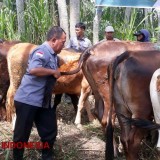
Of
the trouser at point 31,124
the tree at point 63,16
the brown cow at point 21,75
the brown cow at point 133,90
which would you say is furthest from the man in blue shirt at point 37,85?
the tree at point 63,16

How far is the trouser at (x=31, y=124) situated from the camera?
4.06 metres

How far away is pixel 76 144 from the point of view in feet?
17.2

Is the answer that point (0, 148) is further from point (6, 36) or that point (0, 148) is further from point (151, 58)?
point (6, 36)

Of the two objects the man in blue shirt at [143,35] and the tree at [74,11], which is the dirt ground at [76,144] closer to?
the man in blue shirt at [143,35]

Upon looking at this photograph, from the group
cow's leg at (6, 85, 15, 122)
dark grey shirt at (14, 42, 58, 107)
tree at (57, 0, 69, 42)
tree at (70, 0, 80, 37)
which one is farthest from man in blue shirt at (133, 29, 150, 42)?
dark grey shirt at (14, 42, 58, 107)

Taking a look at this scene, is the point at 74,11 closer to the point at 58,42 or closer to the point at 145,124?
the point at 58,42

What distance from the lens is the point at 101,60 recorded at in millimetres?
5211

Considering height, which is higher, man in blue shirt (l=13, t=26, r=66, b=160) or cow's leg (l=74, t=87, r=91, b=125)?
man in blue shirt (l=13, t=26, r=66, b=160)

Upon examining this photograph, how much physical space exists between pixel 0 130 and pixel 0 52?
1.66 metres

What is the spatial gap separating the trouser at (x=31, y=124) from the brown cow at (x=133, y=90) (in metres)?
0.80

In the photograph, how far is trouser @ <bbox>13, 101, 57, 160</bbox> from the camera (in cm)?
406

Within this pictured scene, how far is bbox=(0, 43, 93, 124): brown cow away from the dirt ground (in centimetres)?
39

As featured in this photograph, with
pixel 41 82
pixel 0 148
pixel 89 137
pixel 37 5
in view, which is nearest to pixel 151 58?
pixel 41 82

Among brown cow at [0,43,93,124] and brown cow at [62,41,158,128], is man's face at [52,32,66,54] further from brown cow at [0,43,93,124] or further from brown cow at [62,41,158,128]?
brown cow at [0,43,93,124]
